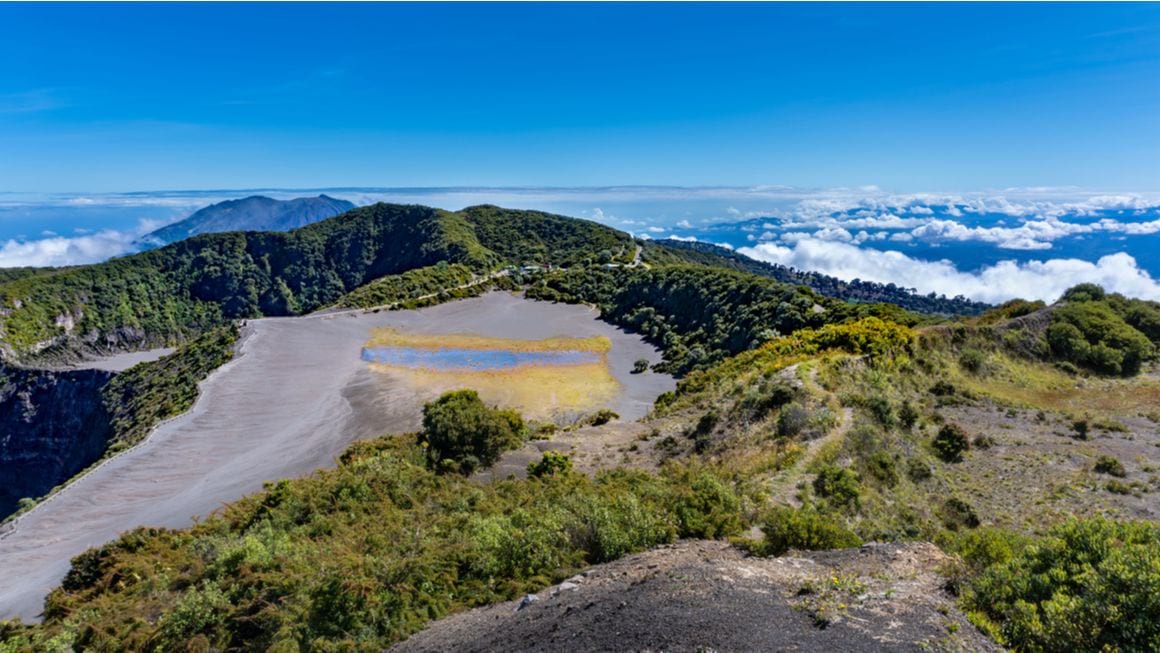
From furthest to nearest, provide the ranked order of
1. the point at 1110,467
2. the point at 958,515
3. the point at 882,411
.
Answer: the point at 882,411 → the point at 1110,467 → the point at 958,515

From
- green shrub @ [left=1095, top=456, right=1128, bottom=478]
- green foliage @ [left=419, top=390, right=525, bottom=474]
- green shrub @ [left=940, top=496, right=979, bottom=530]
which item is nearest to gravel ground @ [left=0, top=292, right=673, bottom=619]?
green foliage @ [left=419, top=390, right=525, bottom=474]

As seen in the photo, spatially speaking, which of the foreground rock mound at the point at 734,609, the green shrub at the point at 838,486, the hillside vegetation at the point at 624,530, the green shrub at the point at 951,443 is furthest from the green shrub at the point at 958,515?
the green shrub at the point at 951,443

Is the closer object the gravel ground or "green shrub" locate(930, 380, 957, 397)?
the gravel ground

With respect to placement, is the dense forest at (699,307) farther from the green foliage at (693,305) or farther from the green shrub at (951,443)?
the green shrub at (951,443)

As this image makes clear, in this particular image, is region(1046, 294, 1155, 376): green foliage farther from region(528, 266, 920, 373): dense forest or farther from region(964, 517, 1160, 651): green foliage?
region(964, 517, 1160, 651): green foliage

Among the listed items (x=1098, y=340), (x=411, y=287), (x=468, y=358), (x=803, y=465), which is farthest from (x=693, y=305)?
(x=803, y=465)

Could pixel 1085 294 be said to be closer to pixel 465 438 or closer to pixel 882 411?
pixel 882 411

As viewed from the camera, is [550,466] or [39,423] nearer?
[550,466]
